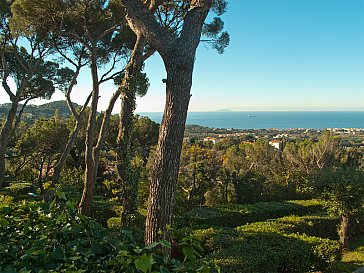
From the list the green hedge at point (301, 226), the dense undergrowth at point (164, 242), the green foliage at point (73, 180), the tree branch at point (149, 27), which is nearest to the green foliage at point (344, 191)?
the green hedge at point (301, 226)

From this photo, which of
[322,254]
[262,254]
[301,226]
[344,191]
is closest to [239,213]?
[301,226]

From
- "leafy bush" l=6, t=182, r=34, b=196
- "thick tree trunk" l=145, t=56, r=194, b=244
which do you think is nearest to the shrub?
"thick tree trunk" l=145, t=56, r=194, b=244

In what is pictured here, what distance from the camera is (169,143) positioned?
3100 millimetres

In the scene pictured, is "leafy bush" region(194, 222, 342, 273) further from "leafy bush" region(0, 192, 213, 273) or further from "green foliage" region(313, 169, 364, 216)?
Result: "leafy bush" region(0, 192, 213, 273)

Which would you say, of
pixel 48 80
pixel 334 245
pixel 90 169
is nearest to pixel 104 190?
pixel 48 80

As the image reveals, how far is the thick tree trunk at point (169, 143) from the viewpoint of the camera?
3.08 meters

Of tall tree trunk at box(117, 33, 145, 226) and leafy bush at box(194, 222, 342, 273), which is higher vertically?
tall tree trunk at box(117, 33, 145, 226)

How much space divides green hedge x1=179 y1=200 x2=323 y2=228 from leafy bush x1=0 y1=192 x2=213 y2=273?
6.04 meters

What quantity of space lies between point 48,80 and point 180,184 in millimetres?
6314

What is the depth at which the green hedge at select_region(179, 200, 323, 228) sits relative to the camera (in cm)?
780

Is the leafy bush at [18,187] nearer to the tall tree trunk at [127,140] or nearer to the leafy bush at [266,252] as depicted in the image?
the tall tree trunk at [127,140]

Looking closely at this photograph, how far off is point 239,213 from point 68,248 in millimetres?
7859

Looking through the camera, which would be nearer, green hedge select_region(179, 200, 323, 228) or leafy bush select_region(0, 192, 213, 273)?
leafy bush select_region(0, 192, 213, 273)

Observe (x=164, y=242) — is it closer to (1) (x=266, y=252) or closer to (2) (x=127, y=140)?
(1) (x=266, y=252)
